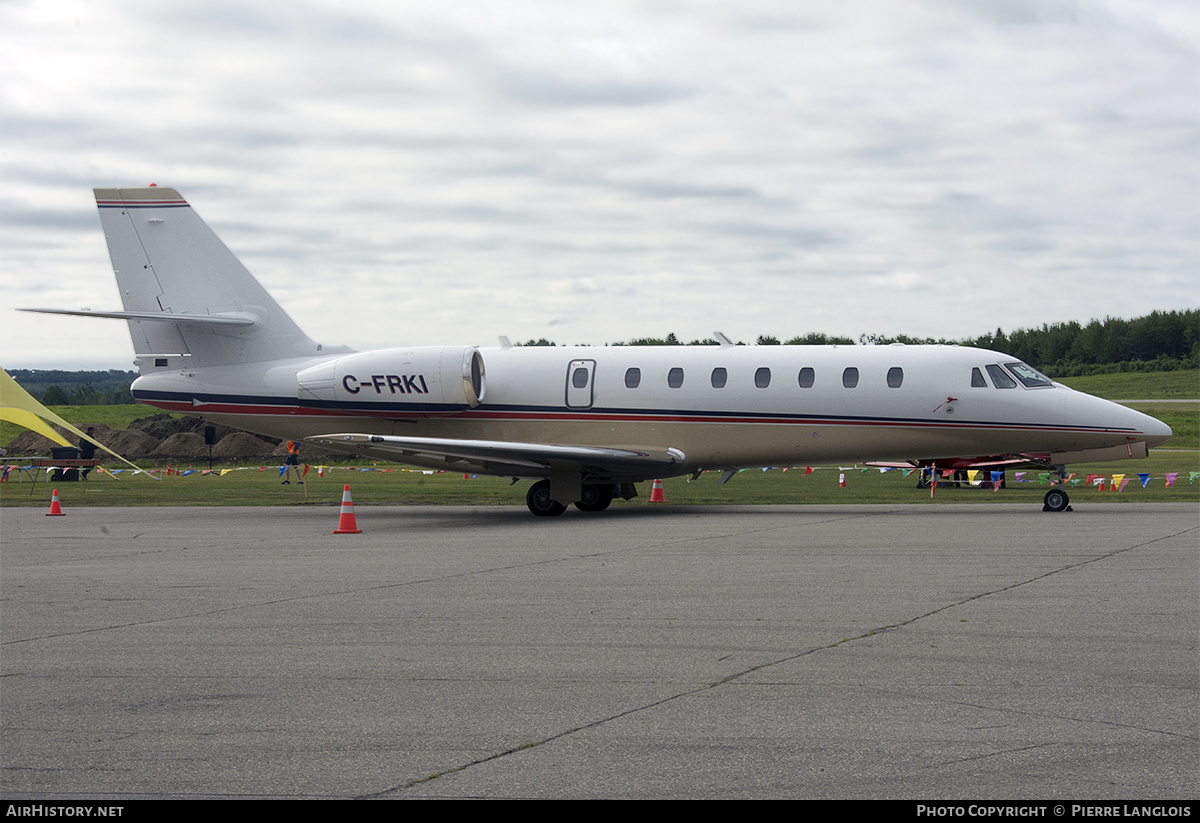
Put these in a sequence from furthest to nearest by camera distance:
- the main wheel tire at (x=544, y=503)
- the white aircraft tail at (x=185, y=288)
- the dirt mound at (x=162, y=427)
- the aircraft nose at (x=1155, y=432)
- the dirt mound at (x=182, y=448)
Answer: the dirt mound at (x=162, y=427) < the dirt mound at (x=182, y=448) < the white aircraft tail at (x=185, y=288) < the main wheel tire at (x=544, y=503) < the aircraft nose at (x=1155, y=432)

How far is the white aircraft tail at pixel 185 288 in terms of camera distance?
23.7 meters

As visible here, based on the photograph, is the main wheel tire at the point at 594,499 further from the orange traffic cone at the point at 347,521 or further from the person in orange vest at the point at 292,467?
the person in orange vest at the point at 292,467

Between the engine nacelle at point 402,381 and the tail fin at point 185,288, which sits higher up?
the tail fin at point 185,288

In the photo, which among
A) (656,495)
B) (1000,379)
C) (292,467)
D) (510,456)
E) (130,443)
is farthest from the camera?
(130,443)

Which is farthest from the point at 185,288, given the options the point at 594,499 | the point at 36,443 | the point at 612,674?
the point at 36,443

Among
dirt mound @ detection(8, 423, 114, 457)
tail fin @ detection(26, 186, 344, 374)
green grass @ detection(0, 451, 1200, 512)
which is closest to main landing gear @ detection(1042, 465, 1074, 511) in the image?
green grass @ detection(0, 451, 1200, 512)

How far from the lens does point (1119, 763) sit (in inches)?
199

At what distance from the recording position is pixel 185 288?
23.9m

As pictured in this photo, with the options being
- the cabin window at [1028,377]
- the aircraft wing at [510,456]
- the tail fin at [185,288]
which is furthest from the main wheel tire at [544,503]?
the cabin window at [1028,377]

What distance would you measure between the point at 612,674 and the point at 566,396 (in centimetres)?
1592

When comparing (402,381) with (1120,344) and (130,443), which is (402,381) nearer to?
(130,443)

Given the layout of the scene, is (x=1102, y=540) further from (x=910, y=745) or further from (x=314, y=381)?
(x=314, y=381)

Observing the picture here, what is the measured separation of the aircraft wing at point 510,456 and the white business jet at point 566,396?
0.14ft

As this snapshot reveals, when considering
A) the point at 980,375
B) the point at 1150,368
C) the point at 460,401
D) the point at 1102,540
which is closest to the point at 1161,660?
the point at 1102,540
